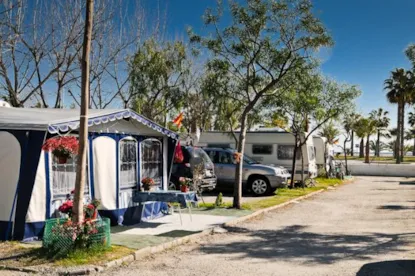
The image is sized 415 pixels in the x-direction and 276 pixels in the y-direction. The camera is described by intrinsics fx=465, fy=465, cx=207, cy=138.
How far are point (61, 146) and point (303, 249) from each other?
447 cm

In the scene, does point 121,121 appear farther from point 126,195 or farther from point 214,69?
point 214,69

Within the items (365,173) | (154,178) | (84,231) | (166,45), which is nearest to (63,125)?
(84,231)

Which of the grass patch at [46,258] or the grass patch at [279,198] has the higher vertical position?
the grass patch at [46,258]

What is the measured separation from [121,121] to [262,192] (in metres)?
8.22

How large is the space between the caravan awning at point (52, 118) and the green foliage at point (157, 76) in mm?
13459

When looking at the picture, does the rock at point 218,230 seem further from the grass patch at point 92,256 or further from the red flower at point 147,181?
the grass patch at point 92,256

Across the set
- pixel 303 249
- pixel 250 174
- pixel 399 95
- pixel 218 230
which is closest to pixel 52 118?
pixel 218 230

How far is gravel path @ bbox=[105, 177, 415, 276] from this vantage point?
6.55 meters

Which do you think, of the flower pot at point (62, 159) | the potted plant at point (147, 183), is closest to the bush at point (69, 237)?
the flower pot at point (62, 159)

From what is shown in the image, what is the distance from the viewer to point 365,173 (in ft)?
115

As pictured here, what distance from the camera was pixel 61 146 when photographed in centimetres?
780

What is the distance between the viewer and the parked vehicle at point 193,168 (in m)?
14.6

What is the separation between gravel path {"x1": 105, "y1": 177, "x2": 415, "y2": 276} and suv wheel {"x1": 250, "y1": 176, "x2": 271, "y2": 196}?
4.02 m

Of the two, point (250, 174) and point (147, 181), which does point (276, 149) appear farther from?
point (147, 181)
